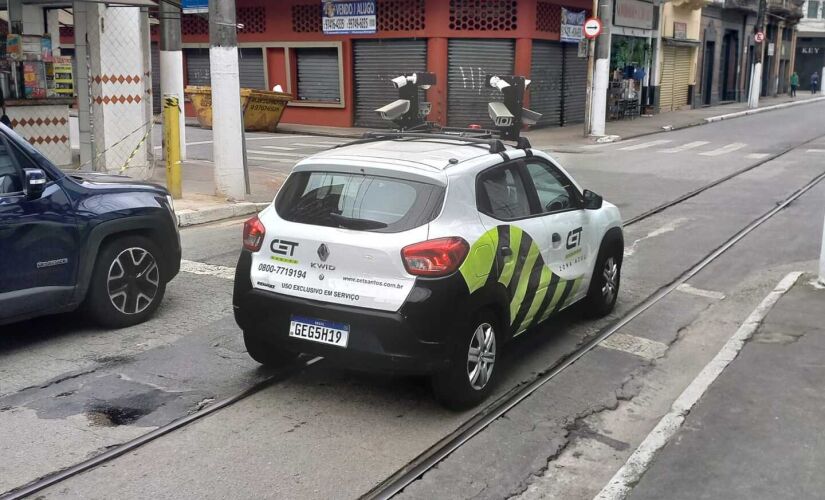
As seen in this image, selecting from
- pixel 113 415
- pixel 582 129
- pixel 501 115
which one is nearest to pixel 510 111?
pixel 501 115

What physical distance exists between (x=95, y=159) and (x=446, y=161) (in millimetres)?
9871

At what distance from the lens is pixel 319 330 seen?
17.5ft

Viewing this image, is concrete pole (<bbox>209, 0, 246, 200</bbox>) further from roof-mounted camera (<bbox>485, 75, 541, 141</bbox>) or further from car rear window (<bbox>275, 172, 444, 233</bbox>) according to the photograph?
car rear window (<bbox>275, 172, 444, 233</bbox>)

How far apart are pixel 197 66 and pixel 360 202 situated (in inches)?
1136

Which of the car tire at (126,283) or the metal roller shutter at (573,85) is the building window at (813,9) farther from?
the car tire at (126,283)

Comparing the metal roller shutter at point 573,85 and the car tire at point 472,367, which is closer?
the car tire at point 472,367

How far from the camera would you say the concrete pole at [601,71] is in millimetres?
24531

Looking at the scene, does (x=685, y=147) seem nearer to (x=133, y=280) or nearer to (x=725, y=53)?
(x=133, y=280)

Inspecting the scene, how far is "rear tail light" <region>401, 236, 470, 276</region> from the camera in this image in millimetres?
5141

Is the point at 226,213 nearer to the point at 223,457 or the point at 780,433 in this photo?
the point at 223,457

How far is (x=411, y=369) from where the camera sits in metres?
5.17

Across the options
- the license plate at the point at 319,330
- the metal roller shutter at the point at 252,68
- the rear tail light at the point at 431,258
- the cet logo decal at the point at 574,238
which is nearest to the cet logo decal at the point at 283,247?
the license plate at the point at 319,330

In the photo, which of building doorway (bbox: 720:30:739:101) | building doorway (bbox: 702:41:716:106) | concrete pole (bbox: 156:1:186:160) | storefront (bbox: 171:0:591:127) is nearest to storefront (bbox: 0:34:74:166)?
concrete pole (bbox: 156:1:186:160)

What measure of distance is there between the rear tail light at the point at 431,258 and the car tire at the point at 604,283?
2412 mm
